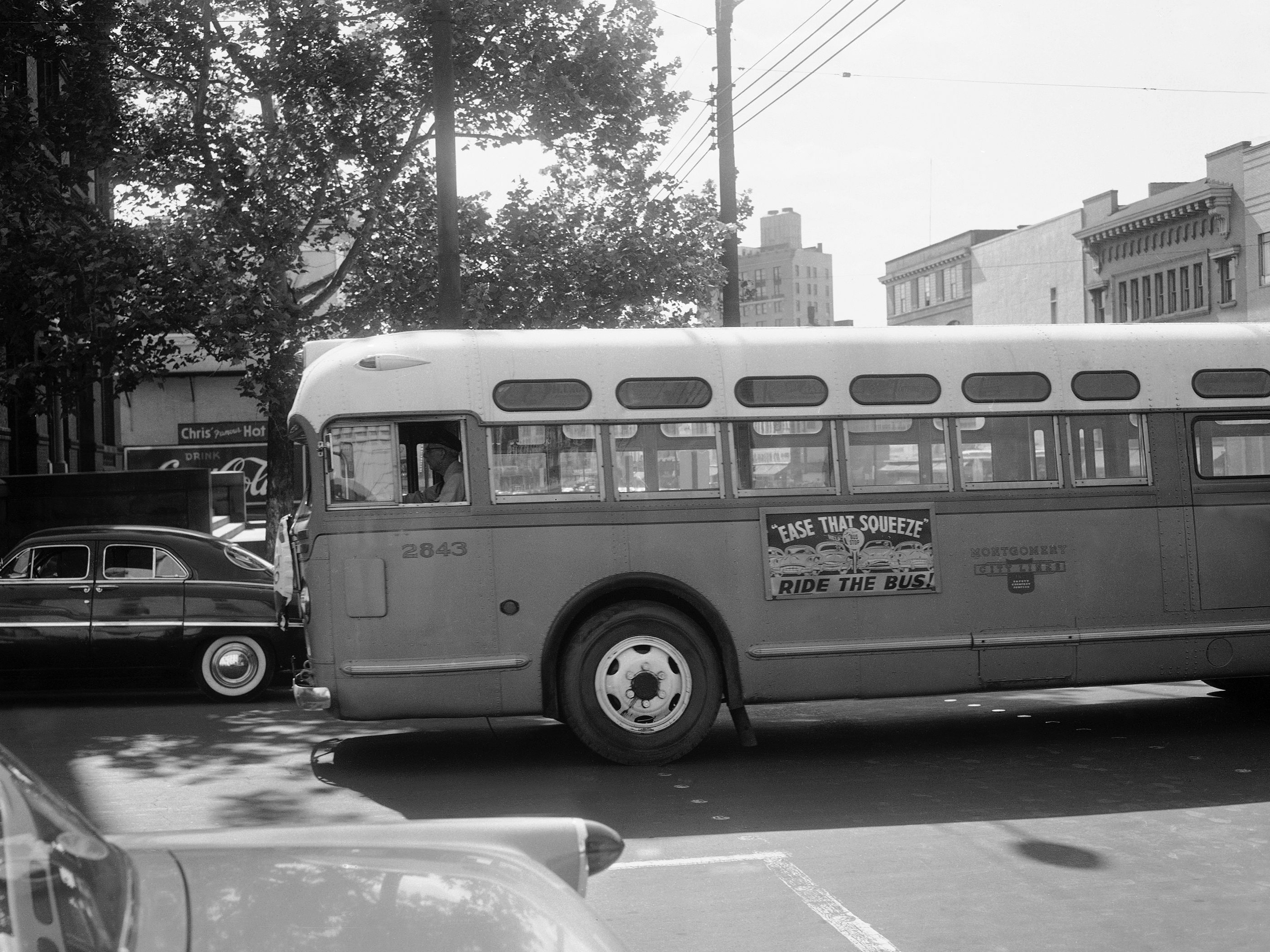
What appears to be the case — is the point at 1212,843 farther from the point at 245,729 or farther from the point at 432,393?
the point at 245,729

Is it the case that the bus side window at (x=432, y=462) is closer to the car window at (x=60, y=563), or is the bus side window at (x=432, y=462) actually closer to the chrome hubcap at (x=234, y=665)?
the chrome hubcap at (x=234, y=665)

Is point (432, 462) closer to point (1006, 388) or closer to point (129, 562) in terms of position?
point (1006, 388)

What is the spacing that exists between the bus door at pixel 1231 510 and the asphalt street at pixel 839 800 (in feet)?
3.27

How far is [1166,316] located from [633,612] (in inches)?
1883

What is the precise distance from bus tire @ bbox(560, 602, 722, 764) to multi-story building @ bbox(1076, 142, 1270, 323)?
40998mm

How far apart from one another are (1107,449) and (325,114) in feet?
38.0

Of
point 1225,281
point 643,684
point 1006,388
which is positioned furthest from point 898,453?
point 1225,281

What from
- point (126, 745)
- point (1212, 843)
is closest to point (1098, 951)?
point (1212, 843)

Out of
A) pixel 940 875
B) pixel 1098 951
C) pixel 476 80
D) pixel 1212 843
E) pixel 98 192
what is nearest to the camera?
pixel 1098 951

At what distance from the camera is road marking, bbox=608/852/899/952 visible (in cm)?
495

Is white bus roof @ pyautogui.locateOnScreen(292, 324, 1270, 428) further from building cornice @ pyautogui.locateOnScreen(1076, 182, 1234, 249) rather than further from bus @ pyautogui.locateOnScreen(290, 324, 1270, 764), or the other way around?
building cornice @ pyautogui.locateOnScreen(1076, 182, 1234, 249)

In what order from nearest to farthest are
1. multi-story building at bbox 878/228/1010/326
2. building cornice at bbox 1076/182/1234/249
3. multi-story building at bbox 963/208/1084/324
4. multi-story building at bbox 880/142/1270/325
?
multi-story building at bbox 880/142/1270/325
building cornice at bbox 1076/182/1234/249
multi-story building at bbox 963/208/1084/324
multi-story building at bbox 878/228/1010/326

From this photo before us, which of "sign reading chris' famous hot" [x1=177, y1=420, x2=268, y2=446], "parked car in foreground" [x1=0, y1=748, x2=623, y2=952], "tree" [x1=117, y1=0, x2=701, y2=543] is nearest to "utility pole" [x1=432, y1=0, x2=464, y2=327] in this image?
"tree" [x1=117, y1=0, x2=701, y2=543]

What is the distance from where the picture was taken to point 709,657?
848cm
